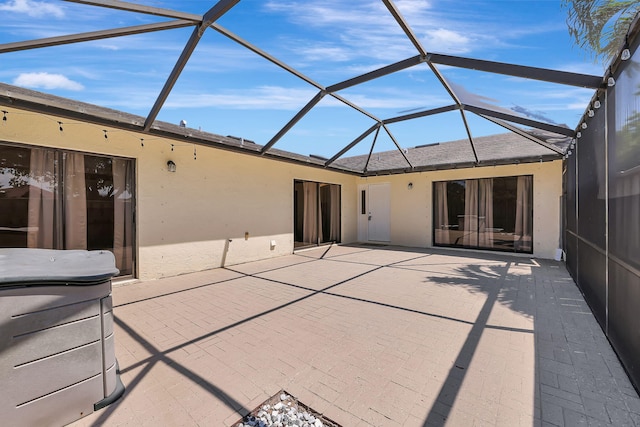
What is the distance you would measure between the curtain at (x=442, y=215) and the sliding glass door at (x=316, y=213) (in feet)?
11.9

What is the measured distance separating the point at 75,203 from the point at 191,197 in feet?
6.56

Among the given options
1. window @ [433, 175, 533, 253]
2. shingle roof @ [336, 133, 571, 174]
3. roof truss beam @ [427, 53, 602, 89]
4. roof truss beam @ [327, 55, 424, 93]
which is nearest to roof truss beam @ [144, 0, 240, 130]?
roof truss beam @ [327, 55, 424, 93]

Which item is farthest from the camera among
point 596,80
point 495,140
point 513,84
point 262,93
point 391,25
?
point 495,140

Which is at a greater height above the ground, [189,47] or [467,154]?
[189,47]

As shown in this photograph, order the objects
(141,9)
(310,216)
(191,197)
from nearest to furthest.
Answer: (141,9) < (191,197) < (310,216)

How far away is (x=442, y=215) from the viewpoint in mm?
9906

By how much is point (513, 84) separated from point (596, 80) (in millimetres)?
1287

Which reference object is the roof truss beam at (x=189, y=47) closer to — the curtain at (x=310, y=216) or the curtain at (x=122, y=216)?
the curtain at (x=122, y=216)

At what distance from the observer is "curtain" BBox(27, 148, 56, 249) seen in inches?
173

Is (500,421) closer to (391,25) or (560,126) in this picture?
(391,25)

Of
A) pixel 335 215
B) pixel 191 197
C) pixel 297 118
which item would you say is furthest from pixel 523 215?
pixel 191 197

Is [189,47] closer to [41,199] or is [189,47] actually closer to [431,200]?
[41,199]

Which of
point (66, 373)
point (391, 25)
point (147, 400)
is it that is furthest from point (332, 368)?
point (391, 25)

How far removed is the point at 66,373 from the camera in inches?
75.3
